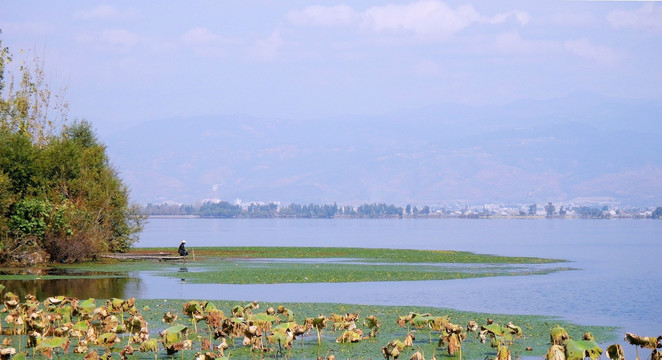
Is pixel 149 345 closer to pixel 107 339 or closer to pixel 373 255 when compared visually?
pixel 107 339

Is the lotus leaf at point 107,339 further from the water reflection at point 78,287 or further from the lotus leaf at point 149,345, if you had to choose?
the water reflection at point 78,287

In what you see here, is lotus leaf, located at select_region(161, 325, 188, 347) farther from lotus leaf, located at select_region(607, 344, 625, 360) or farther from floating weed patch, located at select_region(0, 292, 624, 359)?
lotus leaf, located at select_region(607, 344, 625, 360)

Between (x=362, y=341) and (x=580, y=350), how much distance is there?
24.2 ft

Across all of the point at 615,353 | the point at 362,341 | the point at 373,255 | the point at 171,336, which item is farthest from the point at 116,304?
the point at 373,255

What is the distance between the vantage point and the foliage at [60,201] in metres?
52.4

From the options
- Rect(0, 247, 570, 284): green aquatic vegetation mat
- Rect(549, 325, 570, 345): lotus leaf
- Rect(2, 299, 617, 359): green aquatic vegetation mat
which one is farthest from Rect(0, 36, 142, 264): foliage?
Rect(549, 325, 570, 345): lotus leaf

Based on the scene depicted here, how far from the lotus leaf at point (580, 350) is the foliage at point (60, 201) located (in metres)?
39.7

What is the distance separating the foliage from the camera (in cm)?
5241

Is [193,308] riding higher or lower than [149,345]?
higher

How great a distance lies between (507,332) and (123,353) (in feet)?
31.3

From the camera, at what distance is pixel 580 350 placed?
18.2m

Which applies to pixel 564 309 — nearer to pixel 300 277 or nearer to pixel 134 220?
pixel 300 277

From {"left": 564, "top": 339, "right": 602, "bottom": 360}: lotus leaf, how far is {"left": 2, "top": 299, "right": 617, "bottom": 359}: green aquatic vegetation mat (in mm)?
3941

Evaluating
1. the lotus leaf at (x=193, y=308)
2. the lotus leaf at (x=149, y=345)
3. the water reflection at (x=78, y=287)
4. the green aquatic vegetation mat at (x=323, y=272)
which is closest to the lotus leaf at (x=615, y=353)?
the lotus leaf at (x=149, y=345)
